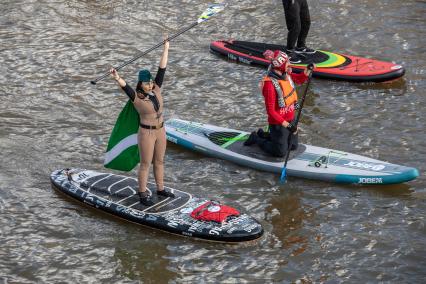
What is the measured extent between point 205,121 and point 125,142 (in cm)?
420

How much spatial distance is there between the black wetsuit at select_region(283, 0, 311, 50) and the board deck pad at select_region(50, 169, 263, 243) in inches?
284

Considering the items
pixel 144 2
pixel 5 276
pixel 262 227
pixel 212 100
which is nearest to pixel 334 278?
pixel 262 227

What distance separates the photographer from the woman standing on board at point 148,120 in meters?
11.7

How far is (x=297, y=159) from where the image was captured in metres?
13.9

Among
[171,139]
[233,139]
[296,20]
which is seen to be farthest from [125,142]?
[296,20]

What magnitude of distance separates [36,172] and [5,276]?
3.40 m

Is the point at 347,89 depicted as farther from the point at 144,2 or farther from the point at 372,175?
the point at 144,2

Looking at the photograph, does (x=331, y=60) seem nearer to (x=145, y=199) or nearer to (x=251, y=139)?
(x=251, y=139)

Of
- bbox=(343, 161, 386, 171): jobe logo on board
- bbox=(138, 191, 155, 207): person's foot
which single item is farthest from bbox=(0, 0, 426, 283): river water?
bbox=(138, 191, 155, 207): person's foot

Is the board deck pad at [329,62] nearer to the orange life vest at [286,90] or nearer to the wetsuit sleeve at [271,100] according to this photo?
the orange life vest at [286,90]

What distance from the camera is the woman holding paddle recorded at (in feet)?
44.5

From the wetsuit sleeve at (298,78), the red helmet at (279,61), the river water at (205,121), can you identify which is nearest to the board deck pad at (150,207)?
the river water at (205,121)

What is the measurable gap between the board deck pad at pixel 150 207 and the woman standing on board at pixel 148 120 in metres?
0.29

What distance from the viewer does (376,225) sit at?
1236 centimetres
